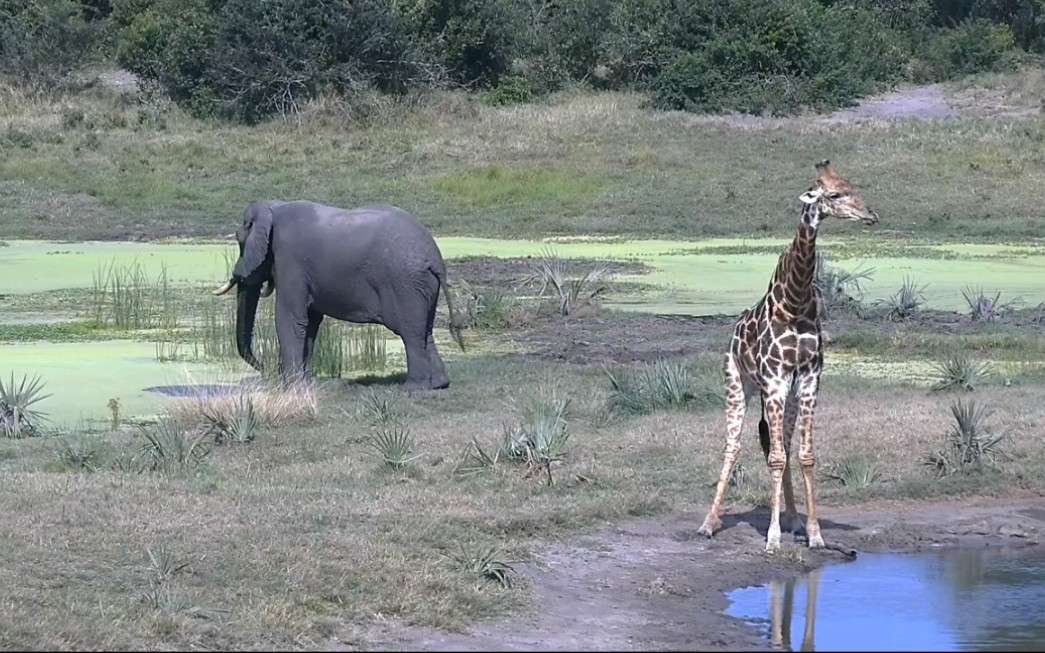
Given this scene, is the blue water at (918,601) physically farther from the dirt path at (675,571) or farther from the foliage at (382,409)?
the foliage at (382,409)

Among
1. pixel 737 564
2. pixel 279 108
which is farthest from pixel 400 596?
pixel 279 108

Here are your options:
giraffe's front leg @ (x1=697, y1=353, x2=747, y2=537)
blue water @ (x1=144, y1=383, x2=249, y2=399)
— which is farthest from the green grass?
giraffe's front leg @ (x1=697, y1=353, x2=747, y2=537)

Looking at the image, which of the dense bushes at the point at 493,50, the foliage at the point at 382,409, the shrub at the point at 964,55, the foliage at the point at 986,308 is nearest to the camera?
the foliage at the point at 382,409

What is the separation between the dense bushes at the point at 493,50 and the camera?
113ft

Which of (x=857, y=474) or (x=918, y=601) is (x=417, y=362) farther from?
(x=918, y=601)

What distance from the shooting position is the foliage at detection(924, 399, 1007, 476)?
10.4m

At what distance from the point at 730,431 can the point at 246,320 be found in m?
6.05

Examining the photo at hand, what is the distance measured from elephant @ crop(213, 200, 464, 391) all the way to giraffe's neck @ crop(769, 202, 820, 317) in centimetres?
499

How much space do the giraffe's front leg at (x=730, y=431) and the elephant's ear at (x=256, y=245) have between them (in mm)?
5621

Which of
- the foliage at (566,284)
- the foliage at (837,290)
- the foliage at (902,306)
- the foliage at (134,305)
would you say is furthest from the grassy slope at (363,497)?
the foliage at (134,305)

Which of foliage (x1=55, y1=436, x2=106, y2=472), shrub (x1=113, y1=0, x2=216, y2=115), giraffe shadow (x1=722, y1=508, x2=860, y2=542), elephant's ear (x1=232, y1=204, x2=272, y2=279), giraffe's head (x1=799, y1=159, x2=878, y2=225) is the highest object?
shrub (x1=113, y1=0, x2=216, y2=115)

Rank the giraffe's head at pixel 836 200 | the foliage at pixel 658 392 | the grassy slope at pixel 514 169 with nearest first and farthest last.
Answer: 1. the giraffe's head at pixel 836 200
2. the foliage at pixel 658 392
3. the grassy slope at pixel 514 169

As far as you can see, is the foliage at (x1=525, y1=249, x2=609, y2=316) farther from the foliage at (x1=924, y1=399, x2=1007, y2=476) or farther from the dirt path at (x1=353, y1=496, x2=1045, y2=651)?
the dirt path at (x1=353, y1=496, x2=1045, y2=651)

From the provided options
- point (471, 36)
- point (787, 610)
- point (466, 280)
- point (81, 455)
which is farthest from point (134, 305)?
point (471, 36)
